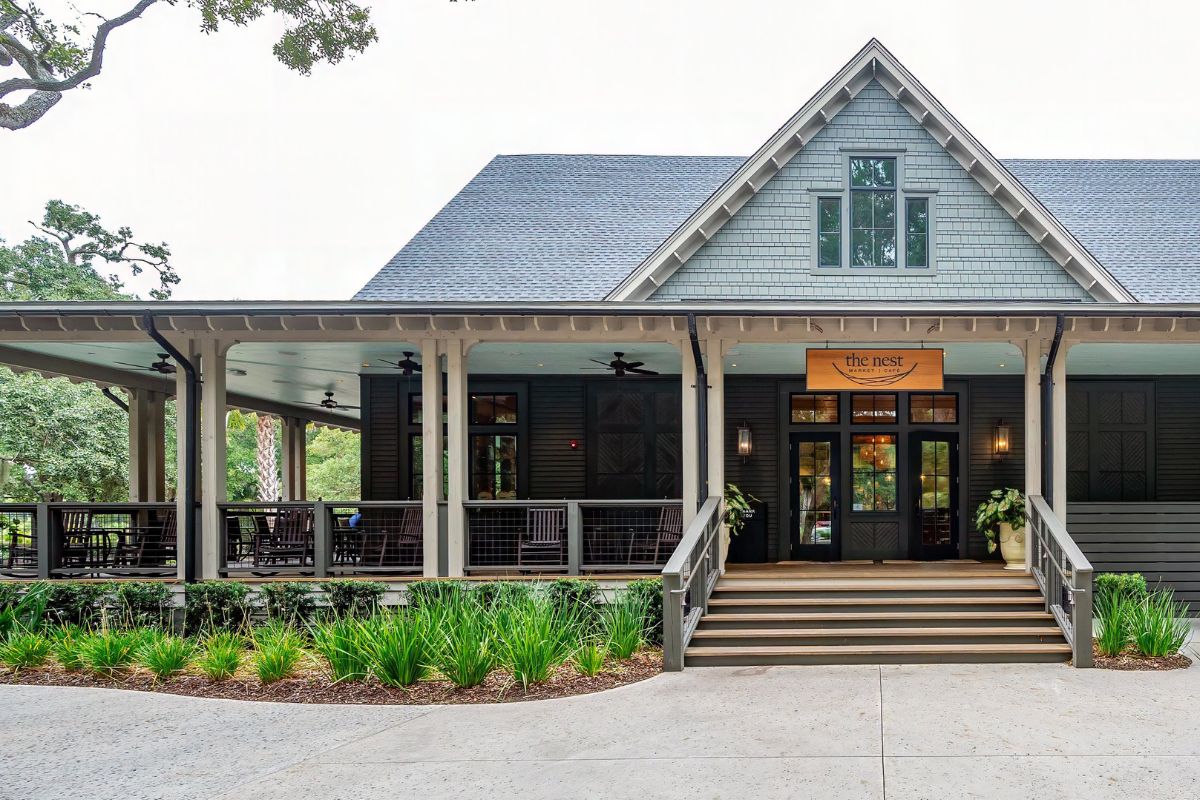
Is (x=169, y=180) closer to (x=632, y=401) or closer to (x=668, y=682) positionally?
(x=632, y=401)

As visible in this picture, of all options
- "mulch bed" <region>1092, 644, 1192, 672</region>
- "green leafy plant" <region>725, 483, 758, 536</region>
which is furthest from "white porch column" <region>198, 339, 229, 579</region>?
"mulch bed" <region>1092, 644, 1192, 672</region>

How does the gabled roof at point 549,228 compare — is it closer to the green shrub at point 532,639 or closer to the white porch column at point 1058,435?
the green shrub at point 532,639

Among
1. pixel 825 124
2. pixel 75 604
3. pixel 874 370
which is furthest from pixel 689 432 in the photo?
pixel 75 604

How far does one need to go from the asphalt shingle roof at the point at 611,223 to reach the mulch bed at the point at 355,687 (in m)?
5.68

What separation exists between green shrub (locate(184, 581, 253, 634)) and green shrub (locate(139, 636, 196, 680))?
1059 millimetres

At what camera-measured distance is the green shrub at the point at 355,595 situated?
376 inches

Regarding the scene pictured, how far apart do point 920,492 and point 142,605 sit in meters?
10.0

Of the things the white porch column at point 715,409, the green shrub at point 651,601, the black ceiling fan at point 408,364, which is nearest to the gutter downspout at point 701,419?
the white porch column at point 715,409

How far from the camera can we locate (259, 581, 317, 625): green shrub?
9391 millimetres

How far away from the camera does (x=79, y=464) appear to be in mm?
22875

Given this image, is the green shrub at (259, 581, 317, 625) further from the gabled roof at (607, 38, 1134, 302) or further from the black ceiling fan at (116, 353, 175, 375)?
the gabled roof at (607, 38, 1134, 302)

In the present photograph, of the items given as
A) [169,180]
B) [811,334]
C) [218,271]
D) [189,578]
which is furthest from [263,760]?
[218,271]

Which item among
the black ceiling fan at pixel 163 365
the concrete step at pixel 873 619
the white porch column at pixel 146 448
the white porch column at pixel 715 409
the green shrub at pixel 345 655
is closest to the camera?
the green shrub at pixel 345 655

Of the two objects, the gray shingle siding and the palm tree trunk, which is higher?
the gray shingle siding
